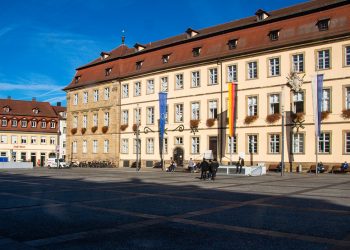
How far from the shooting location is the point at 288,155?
1521 inches

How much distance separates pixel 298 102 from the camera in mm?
38906

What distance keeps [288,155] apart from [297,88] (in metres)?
5.91

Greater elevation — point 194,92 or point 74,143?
point 194,92

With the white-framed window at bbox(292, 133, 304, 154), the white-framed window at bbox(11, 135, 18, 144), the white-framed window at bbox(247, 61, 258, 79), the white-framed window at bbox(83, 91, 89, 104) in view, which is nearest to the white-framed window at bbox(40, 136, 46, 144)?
the white-framed window at bbox(11, 135, 18, 144)

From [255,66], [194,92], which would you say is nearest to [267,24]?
[255,66]

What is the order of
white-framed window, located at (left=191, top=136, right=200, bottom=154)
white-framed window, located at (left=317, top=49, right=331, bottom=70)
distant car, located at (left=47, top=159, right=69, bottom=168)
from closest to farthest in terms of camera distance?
white-framed window, located at (left=317, top=49, right=331, bottom=70) < white-framed window, located at (left=191, top=136, right=200, bottom=154) < distant car, located at (left=47, top=159, right=69, bottom=168)

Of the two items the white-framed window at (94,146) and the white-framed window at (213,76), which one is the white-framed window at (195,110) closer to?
the white-framed window at (213,76)

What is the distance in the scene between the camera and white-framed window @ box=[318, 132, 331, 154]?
1442 inches

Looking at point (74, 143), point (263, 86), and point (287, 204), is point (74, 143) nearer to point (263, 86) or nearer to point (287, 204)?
point (263, 86)

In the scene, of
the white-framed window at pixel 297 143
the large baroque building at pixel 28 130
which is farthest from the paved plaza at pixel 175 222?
the large baroque building at pixel 28 130

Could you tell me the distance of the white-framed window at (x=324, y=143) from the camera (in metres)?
36.6

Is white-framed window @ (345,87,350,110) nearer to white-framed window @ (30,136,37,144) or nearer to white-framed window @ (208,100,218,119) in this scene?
white-framed window @ (208,100,218,119)

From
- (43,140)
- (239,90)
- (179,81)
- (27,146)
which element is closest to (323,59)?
(239,90)

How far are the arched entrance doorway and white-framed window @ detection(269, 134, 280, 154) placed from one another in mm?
11020
